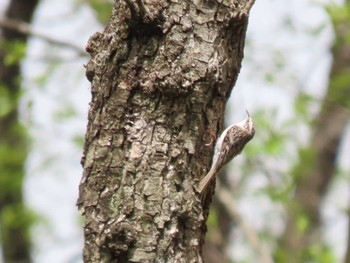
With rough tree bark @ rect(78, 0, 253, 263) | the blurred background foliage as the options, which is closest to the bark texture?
the blurred background foliage

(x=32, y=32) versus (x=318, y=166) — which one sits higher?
(x=32, y=32)

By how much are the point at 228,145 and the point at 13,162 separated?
693 centimetres

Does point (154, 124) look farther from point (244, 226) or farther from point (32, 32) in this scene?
point (244, 226)

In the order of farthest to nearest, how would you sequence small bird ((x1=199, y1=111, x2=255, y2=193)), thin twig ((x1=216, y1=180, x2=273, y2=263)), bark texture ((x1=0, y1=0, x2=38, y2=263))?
bark texture ((x1=0, y1=0, x2=38, y2=263)) → thin twig ((x1=216, y1=180, x2=273, y2=263)) → small bird ((x1=199, y1=111, x2=255, y2=193))

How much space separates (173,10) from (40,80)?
5397mm

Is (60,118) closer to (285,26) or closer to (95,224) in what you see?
(285,26)

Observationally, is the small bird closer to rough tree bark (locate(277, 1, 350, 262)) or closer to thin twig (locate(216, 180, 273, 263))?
thin twig (locate(216, 180, 273, 263))

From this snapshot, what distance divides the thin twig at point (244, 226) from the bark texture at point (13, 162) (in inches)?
94.5

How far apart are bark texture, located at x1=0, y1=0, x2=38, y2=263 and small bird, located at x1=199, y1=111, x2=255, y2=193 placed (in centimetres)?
499

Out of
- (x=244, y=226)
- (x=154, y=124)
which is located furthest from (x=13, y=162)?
(x=154, y=124)

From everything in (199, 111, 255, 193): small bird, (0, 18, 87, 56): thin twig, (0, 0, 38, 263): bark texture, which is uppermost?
(0, 18, 87, 56): thin twig

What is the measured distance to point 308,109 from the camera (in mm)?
11352

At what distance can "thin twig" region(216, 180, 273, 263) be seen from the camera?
8805 mm

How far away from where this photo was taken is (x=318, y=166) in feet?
42.3
